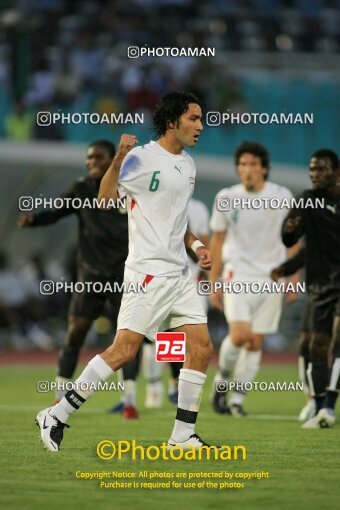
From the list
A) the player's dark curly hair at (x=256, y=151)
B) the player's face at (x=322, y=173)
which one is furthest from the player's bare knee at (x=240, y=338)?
the player's face at (x=322, y=173)

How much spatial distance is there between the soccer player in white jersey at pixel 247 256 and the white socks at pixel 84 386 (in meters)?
3.83

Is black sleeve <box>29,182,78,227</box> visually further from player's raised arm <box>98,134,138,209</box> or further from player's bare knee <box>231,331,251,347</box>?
player's raised arm <box>98,134,138,209</box>

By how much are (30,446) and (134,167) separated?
6.81 feet

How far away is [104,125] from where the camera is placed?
72.2ft

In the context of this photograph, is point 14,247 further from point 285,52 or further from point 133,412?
point 133,412

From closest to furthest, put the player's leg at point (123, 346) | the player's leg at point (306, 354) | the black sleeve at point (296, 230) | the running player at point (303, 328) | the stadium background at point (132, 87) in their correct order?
the player's leg at point (123, 346) → the black sleeve at point (296, 230) → the running player at point (303, 328) → the player's leg at point (306, 354) → the stadium background at point (132, 87)

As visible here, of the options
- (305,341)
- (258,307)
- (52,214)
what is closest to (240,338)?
(258,307)

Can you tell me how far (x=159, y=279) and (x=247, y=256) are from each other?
12.9 ft

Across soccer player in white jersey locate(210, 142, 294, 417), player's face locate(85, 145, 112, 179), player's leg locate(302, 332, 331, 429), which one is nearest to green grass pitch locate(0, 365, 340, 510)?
player's leg locate(302, 332, 331, 429)

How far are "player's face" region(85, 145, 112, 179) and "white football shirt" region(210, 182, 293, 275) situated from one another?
128cm

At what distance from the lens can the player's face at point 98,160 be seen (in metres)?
11.8

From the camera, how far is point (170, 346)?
9.02 meters

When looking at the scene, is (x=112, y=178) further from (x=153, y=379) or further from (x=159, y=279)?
(x=153, y=379)

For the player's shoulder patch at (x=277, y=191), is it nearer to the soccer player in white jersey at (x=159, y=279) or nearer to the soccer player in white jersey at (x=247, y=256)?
the soccer player in white jersey at (x=247, y=256)
